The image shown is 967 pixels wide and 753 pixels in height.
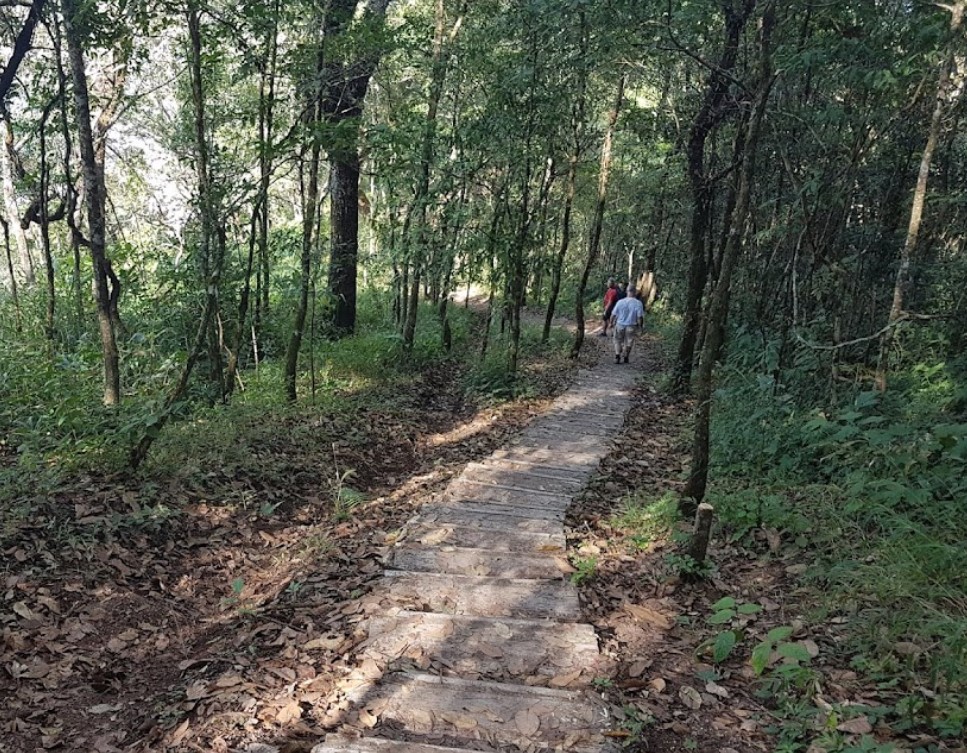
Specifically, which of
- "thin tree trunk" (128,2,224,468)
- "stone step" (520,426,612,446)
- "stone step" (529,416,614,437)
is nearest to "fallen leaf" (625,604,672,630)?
"stone step" (520,426,612,446)

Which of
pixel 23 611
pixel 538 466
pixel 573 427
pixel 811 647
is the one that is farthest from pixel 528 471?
pixel 23 611

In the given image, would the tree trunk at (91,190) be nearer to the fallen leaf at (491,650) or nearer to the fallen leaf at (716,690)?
the fallen leaf at (491,650)

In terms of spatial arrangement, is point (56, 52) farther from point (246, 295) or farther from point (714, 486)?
point (714, 486)

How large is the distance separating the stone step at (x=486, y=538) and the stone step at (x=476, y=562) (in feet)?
0.32

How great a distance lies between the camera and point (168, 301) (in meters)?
8.80

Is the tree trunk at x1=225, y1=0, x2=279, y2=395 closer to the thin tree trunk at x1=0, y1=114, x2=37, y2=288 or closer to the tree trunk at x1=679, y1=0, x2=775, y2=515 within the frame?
the tree trunk at x1=679, y1=0, x2=775, y2=515

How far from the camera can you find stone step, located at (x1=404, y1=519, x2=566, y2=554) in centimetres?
531

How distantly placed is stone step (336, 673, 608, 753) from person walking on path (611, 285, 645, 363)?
10.8m

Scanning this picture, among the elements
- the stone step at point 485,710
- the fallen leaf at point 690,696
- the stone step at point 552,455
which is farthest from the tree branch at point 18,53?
the fallen leaf at point 690,696

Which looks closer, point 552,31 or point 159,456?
point 159,456

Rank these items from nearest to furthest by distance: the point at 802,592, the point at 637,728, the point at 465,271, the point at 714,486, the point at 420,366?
the point at 637,728 < the point at 802,592 < the point at 714,486 < the point at 465,271 < the point at 420,366

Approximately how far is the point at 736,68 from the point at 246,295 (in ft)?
25.4

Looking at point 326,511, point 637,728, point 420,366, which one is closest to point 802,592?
point 637,728

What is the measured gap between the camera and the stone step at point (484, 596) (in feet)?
14.4
